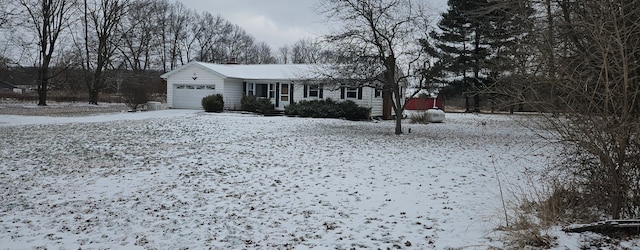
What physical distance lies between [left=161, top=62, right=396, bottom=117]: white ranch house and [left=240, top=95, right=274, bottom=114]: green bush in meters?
1.13

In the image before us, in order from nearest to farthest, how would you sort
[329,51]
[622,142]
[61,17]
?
1. [622,142]
2. [329,51]
3. [61,17]

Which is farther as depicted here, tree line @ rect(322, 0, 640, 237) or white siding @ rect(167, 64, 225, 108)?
white siding @ rect(167, 64, 225, 108)

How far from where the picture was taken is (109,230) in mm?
5176

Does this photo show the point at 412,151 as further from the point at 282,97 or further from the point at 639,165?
the point at 282,97

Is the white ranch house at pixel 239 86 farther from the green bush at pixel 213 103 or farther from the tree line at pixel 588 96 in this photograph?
the tree line at pixel 588 96

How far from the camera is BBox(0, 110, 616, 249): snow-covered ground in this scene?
4.93 meters

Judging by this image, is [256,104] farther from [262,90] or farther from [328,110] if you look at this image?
[328,110]

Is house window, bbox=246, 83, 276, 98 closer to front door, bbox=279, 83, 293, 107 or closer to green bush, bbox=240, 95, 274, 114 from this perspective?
front door, bbox=279, 83, 293, 107

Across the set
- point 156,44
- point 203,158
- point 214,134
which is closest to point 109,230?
point 203,158

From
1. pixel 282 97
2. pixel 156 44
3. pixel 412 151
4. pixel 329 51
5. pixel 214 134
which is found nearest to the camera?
pixel 412 151

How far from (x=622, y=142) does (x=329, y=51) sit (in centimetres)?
1426

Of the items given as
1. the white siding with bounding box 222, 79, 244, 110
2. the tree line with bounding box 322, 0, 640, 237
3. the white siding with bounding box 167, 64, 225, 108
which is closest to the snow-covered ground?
the tree line with bounding box 322, 0, 640, 237

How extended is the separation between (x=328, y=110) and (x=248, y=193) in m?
17.7

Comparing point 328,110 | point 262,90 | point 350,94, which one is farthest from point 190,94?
point 350,94
